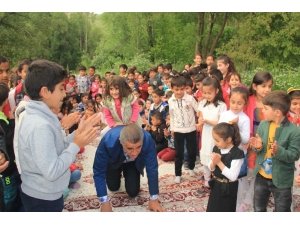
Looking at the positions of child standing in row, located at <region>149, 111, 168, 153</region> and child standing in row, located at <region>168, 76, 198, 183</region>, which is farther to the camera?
child standing in row, located at <region>149, 111, 168, 153</region>

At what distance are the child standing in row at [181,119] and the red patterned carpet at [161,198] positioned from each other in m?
0.19

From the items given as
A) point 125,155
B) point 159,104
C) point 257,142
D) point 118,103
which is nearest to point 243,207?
point 257,142

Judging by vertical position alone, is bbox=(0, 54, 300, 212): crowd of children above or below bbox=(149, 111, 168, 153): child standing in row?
above

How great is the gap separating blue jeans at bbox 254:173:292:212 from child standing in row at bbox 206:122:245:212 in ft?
0.82

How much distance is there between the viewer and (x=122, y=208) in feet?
9.96

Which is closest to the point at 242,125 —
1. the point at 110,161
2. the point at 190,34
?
the point at 110,161

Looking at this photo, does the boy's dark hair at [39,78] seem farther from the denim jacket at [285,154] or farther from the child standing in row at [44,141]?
the denim jacket at [285,154]

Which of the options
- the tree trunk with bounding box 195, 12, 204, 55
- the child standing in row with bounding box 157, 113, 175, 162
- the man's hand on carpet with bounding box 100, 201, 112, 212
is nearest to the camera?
the man's hand on carpet with bounding box 100, 201, 112, 212

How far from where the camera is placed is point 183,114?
3.48 metres

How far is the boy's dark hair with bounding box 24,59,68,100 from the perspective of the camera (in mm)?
1771

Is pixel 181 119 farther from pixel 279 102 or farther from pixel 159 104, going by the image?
pixel 159 104

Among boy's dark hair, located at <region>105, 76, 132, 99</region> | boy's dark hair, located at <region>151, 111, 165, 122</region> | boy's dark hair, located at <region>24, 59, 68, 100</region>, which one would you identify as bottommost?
boy's dark hair, located at <region>151, 111, 165, 122</region>

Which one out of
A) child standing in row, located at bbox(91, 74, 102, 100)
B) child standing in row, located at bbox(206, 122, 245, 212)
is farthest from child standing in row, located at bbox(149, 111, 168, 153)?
child standing in row, located at bbox(91, 74, 102, 100)

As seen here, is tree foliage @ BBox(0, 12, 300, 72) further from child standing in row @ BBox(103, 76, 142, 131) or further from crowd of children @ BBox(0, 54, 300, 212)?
child standing in row @ BBox(103, 76, 142, 131)
